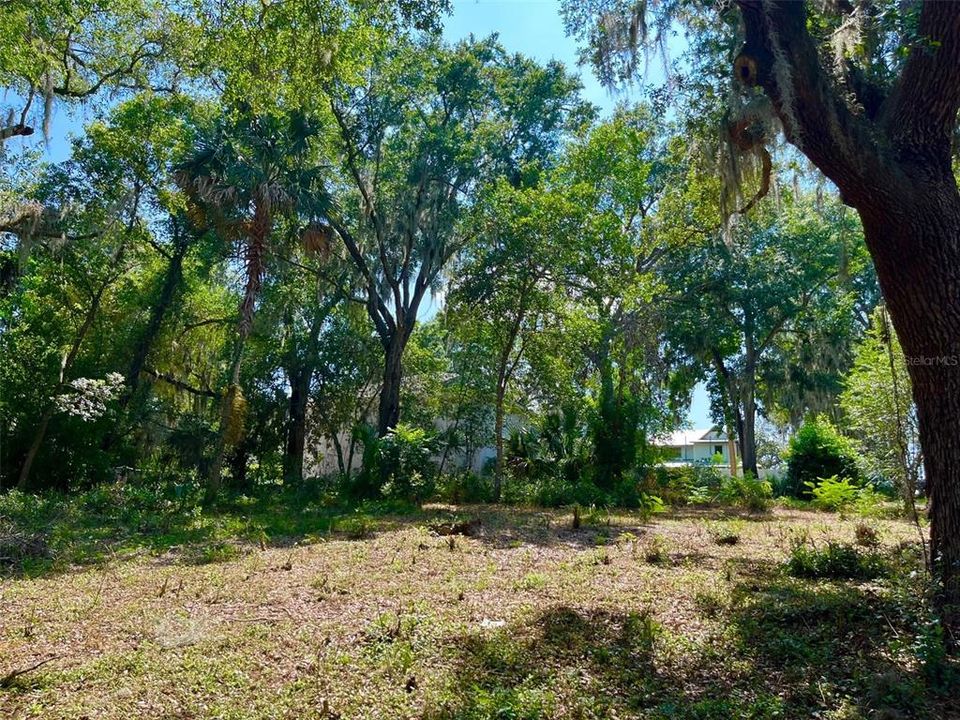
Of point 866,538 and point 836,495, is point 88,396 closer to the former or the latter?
point 866,538

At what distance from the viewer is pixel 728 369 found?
22.0 meters

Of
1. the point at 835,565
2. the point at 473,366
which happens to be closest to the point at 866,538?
the point at 835,565

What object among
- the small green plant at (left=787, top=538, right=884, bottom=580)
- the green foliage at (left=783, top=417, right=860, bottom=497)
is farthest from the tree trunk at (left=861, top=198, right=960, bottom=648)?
the green foliage at (left=783, top=417, right=860, bottom=497)

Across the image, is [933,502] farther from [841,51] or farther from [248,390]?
[248,390]

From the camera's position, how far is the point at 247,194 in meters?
11.9

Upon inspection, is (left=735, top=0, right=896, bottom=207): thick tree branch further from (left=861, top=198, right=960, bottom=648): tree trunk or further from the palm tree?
the palm tree

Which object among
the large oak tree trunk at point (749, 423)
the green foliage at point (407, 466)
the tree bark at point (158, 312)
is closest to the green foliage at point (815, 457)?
the large oak tree trunk at point (749, 423)

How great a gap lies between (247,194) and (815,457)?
1325cm

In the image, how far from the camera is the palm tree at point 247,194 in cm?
1176

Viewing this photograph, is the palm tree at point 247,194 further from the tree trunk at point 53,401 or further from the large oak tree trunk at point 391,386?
the large oak tree trunk at point 391,386

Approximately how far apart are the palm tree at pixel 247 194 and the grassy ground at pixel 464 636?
536 centimetres

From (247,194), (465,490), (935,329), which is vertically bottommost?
(465,490)

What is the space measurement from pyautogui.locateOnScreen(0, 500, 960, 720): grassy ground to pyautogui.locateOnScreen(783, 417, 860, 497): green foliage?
802 centimetres

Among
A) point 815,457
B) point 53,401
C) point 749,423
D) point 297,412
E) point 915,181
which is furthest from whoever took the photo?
point 749,423
